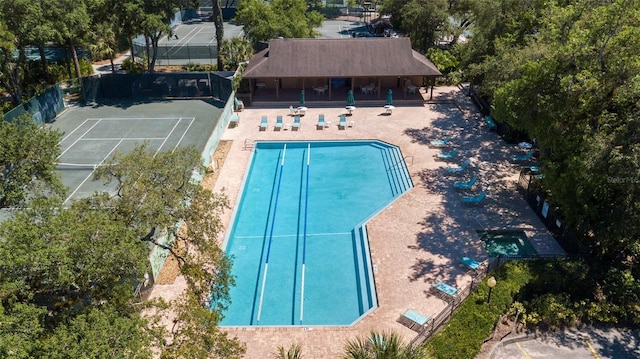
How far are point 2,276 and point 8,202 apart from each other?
18.9ft

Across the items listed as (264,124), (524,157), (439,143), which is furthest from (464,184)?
(264,124)

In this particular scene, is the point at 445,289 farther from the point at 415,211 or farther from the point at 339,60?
the point at 339,60

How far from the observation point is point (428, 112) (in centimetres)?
3581

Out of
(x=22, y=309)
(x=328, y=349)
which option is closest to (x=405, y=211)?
(x=328, y=349)

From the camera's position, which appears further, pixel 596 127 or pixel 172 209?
pixel 596 127

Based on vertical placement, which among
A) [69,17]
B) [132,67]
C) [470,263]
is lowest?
[470,263]

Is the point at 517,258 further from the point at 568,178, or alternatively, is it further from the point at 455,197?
the point at 455,197

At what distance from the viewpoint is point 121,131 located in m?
32.5

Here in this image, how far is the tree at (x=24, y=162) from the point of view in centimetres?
1470

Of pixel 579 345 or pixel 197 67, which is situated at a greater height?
pixel 197 67

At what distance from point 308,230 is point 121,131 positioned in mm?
16906

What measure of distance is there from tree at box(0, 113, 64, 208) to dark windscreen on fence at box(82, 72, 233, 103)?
22649 millimetres

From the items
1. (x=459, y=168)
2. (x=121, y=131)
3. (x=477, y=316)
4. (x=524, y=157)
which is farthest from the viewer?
(x=121, y=131)

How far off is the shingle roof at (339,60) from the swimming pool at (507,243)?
17836 millimetres
